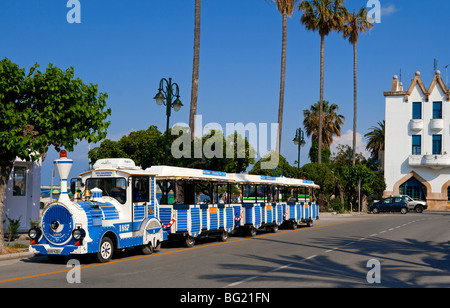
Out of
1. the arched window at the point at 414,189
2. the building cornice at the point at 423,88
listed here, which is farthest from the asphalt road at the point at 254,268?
the building cornice at the point at 423,88

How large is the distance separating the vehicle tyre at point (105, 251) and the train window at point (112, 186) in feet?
4.45

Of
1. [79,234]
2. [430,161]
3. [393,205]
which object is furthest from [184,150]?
[430,161]

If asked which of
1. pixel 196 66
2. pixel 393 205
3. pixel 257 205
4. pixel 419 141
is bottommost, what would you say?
pixel 393 205

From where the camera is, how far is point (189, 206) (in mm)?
19172

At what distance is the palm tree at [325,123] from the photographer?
74.6 meters

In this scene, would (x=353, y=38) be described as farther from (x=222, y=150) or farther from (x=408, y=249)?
(x=408, y=249)

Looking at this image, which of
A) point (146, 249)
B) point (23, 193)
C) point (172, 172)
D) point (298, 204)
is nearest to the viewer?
point (146, 249)

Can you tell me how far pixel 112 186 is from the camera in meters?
16.1

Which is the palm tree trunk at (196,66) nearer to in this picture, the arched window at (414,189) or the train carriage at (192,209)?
the train carriage at (192,209)

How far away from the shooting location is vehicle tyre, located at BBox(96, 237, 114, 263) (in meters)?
14.6

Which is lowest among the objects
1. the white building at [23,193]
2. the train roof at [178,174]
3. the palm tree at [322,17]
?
the white building at [23,193]

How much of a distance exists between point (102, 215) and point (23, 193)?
899cm

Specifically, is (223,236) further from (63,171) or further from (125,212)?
(63,171)

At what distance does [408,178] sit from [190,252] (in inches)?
1965
